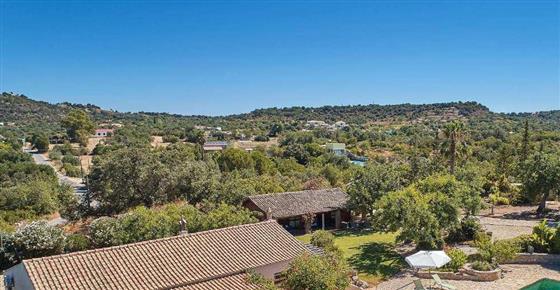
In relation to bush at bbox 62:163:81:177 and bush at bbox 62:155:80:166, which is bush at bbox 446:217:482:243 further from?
bush at bbox 62:155:80:166

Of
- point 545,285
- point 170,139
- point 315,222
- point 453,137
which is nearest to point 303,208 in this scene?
point 315,222

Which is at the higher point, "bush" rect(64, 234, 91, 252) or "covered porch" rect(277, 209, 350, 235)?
"bush" rect(64, 234, 91, 252)

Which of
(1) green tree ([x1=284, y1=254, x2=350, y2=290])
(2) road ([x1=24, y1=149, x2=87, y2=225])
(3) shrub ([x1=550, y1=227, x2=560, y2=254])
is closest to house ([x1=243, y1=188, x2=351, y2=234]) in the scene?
(3) shrub ([x1=550, y1=227, x2=560, y2=254])

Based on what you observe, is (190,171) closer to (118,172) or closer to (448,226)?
(118,172)

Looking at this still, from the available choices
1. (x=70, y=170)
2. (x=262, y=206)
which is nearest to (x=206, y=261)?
(x=262, y=206)

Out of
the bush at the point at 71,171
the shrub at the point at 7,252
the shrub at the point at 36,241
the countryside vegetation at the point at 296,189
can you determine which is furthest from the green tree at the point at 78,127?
the shrub at the point at 36,241

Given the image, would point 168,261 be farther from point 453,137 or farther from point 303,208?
point 453,137

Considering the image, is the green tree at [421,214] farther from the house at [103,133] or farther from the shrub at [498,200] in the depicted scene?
the house at [103,133]
